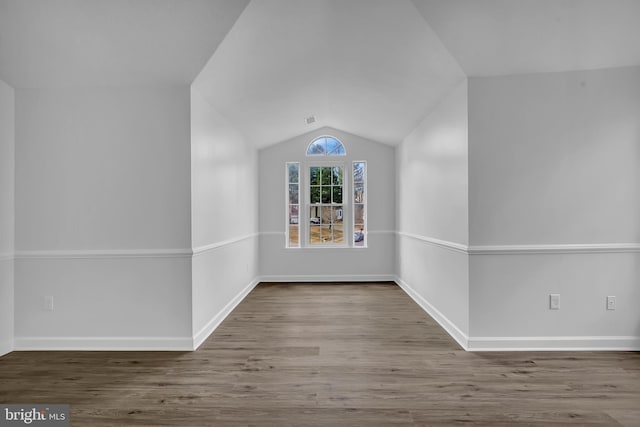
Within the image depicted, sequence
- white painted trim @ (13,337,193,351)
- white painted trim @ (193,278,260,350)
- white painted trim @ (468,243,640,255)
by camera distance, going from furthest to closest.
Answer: white painted trim @ (193,278,260,350)
white painted trim @ (13,337,193,351)
white painted trim @ (468,243,640,255)

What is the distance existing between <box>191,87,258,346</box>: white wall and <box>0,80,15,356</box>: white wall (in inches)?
62.7

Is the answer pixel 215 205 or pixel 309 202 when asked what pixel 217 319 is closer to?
pixel 215 205

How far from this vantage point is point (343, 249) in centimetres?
684

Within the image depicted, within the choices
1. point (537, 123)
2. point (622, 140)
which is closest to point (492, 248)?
point (537, 123)

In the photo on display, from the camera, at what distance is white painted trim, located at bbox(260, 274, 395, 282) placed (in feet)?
22.3

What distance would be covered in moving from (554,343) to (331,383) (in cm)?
203

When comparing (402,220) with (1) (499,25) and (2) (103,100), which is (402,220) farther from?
(2) (103,100)

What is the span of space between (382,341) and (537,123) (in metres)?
2.37

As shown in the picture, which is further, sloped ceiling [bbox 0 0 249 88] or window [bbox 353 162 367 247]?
window [bbox 353 162 367 247]

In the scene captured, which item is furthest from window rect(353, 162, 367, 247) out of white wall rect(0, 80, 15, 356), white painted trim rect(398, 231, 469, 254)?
white wall rect(0, 80, 15, 356)

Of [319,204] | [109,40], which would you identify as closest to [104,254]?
[109,40]

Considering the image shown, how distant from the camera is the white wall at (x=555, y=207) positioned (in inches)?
129

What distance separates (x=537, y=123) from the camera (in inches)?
130

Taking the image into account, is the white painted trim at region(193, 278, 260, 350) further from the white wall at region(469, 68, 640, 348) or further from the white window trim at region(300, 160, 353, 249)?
the white wall at region(469, 68, 640, 348)
